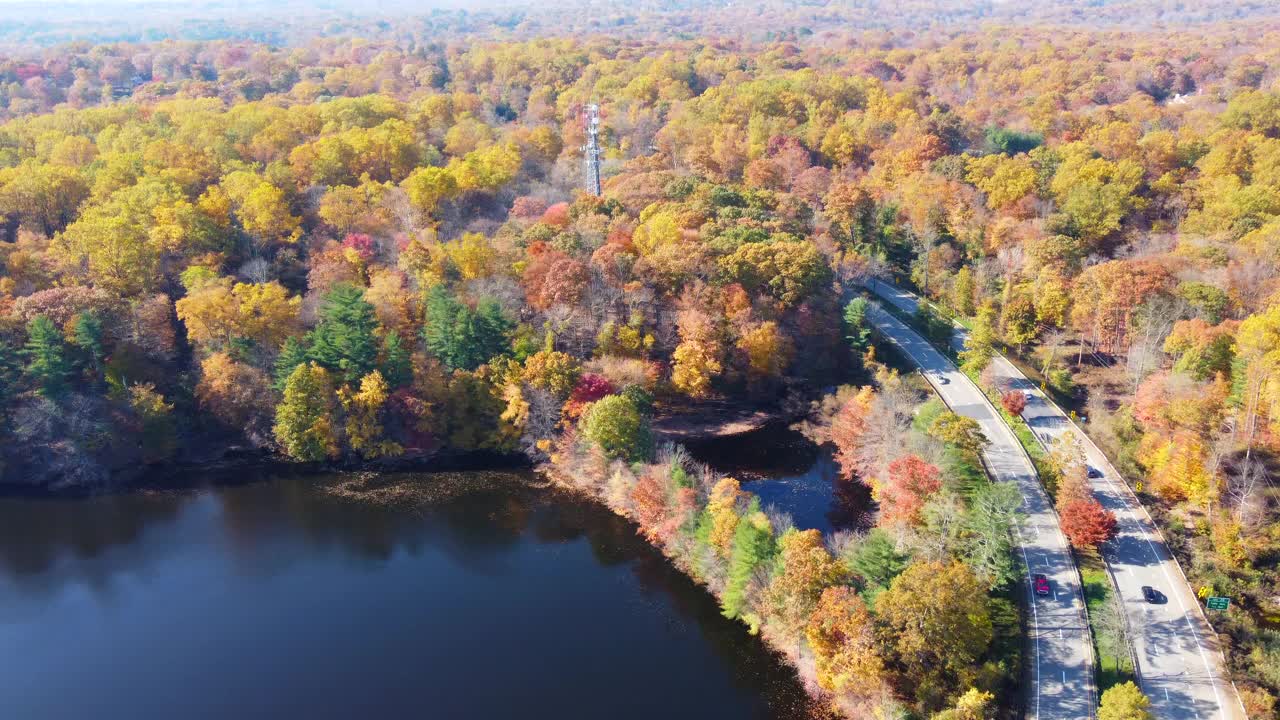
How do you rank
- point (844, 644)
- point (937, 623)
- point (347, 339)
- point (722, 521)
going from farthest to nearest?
point (347, 339) < point (722, 521) < point (844, 644) < point (937, 623)

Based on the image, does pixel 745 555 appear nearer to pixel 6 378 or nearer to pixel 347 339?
pixel 347 339

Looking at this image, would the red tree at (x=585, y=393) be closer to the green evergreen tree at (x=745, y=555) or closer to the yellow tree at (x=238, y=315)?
the green evergreen tree at (x=745, y=555)

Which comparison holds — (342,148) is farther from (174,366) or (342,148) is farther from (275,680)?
(275,680)

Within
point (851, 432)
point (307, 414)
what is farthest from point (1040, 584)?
point (307, 414)

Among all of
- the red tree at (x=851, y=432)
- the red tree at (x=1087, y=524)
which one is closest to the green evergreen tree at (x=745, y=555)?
the red tree at (x=851, y=432)

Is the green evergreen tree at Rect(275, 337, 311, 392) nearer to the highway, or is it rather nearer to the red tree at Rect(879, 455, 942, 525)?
the red tree at Rect(879, 455, 942, 525)

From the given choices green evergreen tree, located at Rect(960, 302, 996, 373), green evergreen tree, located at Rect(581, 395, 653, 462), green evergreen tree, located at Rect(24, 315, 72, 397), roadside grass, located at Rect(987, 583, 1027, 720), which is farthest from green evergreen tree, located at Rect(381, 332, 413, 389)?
green evergreen tree, located at Rect(960, 302, 996, 373)
